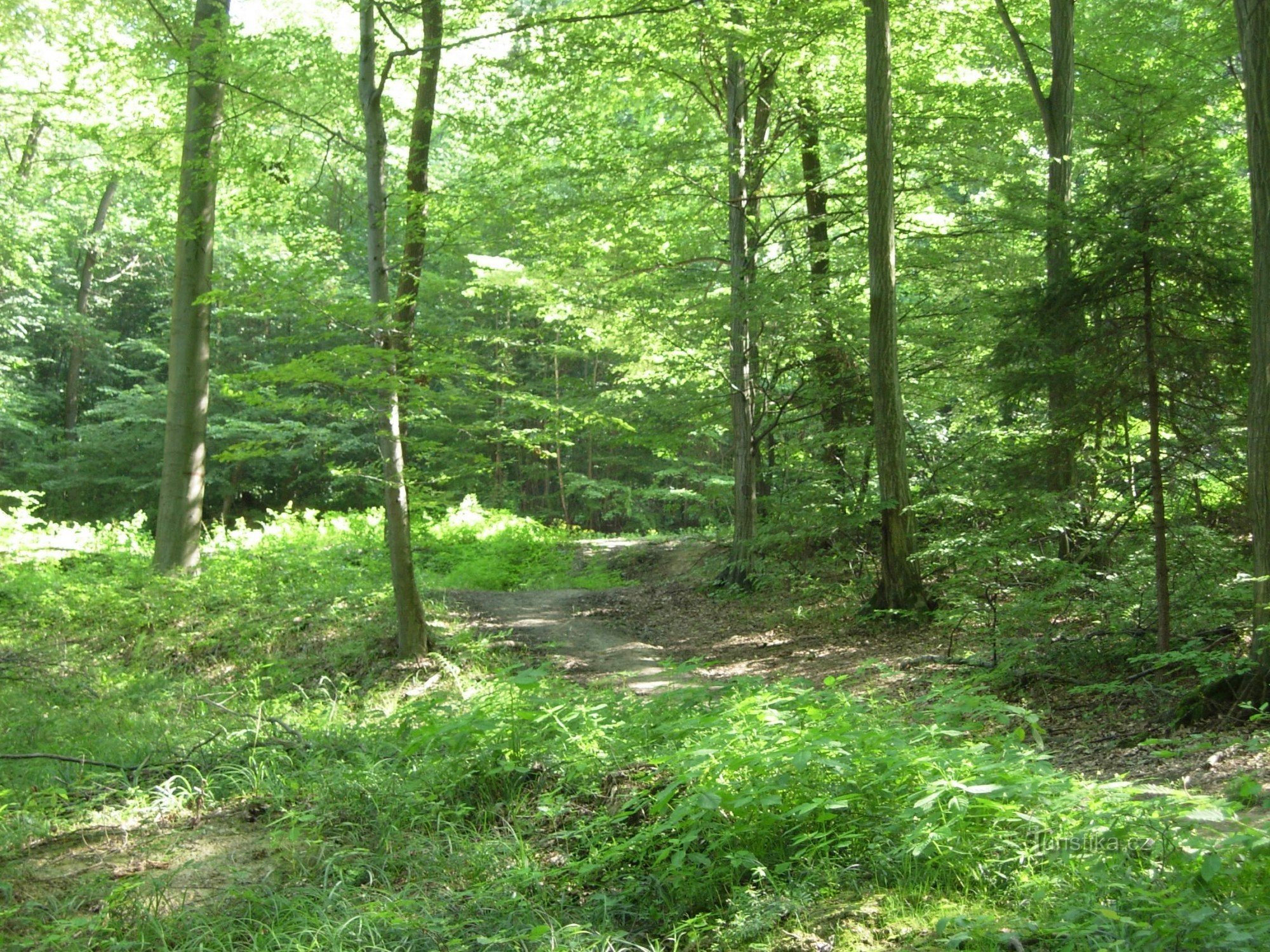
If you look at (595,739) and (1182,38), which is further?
(1182,38)

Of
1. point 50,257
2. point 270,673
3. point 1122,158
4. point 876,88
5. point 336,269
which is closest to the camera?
point 1122,158

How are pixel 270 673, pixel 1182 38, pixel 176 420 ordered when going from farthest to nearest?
pixel 1182 38
pixel 176 420
pixel 270 673

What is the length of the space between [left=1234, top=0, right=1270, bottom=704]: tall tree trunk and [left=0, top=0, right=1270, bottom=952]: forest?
→ 31mm

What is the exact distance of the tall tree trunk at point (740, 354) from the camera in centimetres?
1245

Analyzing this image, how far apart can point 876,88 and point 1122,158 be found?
3.11 meters

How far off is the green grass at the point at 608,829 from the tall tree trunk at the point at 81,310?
21797 mm

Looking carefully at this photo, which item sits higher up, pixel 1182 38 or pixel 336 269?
pixel 1182 38

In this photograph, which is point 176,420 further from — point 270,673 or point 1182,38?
point 1182,38

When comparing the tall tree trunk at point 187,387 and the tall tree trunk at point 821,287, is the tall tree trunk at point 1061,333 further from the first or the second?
the tall tree trunk at point 187,387

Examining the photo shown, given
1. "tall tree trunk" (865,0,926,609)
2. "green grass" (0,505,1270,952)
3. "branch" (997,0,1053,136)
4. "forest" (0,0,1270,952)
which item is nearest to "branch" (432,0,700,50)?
"forest" (0,0,1270,952)

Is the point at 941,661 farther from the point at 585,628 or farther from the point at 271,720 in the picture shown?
the point at 271,720

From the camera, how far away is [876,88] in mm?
9672

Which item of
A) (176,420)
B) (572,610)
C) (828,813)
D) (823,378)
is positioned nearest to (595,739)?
(828,813)

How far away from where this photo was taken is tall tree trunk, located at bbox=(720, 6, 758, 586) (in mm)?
12453
